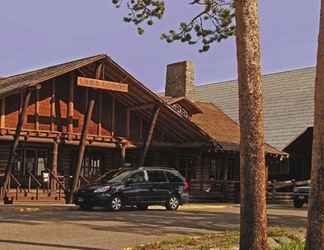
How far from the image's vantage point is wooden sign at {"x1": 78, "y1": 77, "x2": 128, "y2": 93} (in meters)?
27.8

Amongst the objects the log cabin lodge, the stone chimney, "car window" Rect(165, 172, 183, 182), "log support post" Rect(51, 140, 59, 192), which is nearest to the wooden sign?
the log cabin lodge

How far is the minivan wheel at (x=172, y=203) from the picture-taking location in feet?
80.4

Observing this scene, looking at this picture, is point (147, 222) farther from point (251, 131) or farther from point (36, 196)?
point (36, 196)

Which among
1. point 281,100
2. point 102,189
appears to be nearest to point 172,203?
point 102,189

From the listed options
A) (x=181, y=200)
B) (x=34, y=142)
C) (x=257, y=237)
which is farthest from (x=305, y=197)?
(x=257, y=237)

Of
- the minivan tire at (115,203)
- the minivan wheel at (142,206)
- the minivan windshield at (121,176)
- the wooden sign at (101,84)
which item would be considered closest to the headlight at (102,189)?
the minivan tire at (115,203)

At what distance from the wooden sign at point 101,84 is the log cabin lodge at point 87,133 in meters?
0.04

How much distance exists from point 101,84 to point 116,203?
7.09 metres

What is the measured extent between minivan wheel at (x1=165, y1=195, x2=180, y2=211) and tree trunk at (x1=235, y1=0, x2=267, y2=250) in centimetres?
1419

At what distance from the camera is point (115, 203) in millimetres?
22797

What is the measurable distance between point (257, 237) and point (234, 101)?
38.7 metres

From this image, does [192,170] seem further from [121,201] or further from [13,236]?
[13,236]

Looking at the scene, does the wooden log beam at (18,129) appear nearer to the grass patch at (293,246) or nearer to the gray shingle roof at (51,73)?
the gray shingle roof at (51,73)

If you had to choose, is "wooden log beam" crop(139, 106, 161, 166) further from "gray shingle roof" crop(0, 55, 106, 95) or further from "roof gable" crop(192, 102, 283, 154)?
"roof gable" crop(192, 102, 283, 154)
